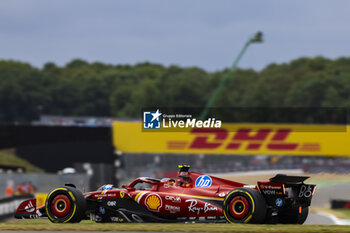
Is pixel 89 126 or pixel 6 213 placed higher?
pixel 89 126

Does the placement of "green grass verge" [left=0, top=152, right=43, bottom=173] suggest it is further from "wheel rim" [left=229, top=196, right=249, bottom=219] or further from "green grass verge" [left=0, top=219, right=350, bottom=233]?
"wheel rim" [left=229, top=196, right=249, bottom=219]

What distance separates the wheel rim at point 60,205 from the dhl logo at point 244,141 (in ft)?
85.3

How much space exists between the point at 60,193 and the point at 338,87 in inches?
4437

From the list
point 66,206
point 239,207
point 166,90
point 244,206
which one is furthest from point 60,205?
point 166,90

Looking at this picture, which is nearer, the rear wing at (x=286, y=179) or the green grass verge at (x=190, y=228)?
the green grass verge at (x=190, y=228)

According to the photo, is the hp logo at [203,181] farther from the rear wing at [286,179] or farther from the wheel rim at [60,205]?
the wheel rim at [60,205]

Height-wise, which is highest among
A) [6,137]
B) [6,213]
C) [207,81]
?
[207,81]

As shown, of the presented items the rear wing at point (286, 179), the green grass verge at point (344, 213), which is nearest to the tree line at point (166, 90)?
the green grass verge at point (344, 213)

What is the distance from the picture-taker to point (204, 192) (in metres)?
15.2

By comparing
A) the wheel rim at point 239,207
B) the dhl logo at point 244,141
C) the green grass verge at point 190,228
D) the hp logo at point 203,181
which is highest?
the dhl logo at point 244,141

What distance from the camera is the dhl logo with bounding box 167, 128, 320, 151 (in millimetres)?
41906

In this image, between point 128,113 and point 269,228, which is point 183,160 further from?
point 128,113

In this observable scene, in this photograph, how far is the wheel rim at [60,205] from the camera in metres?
15.6

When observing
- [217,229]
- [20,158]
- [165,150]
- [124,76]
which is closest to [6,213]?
[217,229]
